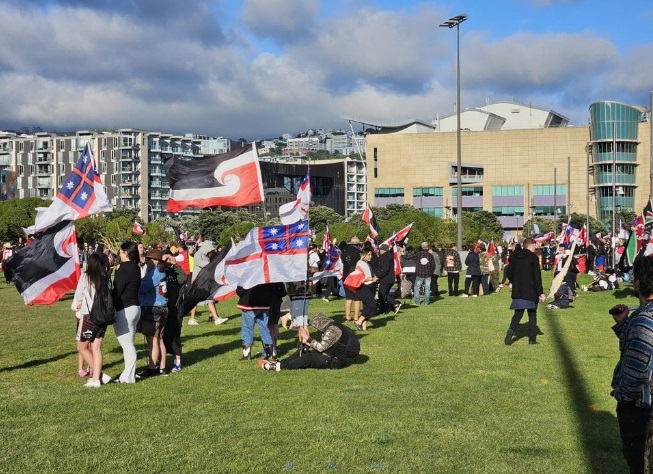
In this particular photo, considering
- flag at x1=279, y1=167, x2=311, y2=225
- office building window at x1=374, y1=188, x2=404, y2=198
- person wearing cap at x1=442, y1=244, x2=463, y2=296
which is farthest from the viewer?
office building window at x1=374, y1=188, x2=404, y2=198

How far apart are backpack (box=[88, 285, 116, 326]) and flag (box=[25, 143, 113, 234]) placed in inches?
123

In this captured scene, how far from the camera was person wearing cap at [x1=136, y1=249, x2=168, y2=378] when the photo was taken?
494 inches

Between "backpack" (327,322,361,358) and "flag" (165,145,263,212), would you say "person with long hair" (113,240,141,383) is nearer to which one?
"backpack" (327,322,361,358)

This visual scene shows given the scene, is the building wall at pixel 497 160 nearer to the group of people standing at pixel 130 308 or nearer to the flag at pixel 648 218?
the flag at pixel 648 218

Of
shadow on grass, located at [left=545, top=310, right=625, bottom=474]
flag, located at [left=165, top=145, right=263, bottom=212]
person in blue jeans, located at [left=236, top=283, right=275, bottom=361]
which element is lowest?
shadow on grass, located at [left=545, top=310, right=625, bottom=474]

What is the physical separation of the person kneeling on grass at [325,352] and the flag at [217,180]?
9.33 feet

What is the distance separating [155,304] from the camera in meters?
12.6

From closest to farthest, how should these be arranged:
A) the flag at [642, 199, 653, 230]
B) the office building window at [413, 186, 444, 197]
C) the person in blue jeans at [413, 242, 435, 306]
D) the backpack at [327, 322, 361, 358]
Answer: the backpack at [327, 322, 361, 358]
the person in blue jeans at [413, 242, 435, 306]
the flag at [642, 199, 653, 230]
the office building window at [413, 186, 444, 197]

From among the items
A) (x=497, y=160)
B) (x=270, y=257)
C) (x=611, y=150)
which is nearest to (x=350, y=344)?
(x=270, y=257)

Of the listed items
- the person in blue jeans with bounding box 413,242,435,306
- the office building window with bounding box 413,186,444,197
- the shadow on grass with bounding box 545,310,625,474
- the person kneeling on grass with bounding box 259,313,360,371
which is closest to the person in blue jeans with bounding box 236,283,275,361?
the person kneeling on grass with bounding box 259,313,360,371

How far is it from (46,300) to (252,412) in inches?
221

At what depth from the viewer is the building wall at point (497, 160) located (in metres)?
139

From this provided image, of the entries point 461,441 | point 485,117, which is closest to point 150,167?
point 485,117

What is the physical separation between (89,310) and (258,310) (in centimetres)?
305
